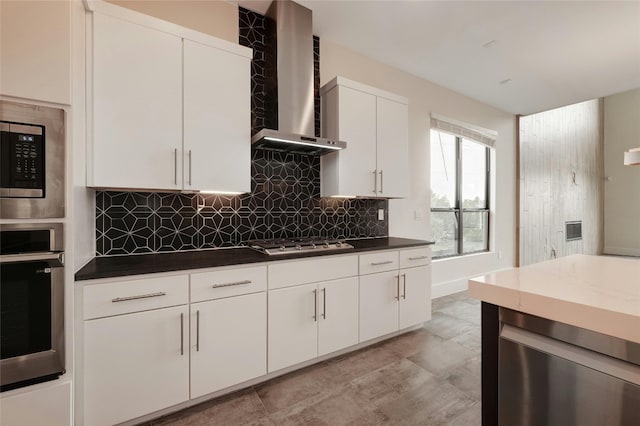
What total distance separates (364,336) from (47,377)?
1.98 meters

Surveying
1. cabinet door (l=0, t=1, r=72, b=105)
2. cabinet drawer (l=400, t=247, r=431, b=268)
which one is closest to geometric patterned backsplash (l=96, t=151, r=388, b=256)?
cabinet drawer (l=400, t=247, r=431, b=268)

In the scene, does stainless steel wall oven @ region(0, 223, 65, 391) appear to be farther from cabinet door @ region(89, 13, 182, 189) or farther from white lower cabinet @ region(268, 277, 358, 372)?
white lower cabinet @ region(268, 277, 358, 372)

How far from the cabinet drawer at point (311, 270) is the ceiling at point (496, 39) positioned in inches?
87.0

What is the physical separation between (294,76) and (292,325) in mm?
2058

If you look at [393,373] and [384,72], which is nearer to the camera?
[393,373]

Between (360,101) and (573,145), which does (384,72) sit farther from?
(573,145)

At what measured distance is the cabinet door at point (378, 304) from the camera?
2.36 m

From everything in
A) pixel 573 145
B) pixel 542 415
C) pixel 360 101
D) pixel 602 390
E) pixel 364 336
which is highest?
pixel 573 145

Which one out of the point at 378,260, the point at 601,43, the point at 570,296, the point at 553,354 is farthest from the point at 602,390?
the point at 601,43

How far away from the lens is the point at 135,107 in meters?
1.72

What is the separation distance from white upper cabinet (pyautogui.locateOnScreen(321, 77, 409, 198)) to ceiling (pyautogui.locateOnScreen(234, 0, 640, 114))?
601 mm

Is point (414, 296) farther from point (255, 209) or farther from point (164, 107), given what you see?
point (164, 107)

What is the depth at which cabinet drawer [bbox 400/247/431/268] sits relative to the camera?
2.63 m

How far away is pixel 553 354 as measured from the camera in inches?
32.5
